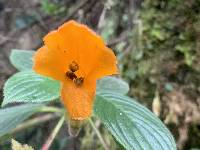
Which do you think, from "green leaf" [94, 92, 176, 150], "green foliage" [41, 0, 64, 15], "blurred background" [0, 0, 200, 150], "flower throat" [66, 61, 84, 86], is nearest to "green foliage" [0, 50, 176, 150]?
"green leaf" [94, 92, 176, 150]

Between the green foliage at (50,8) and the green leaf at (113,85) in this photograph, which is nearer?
the green leaf at (113,85)

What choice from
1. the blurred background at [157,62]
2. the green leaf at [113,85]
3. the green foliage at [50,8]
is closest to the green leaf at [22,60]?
the green leaf at [113,85]

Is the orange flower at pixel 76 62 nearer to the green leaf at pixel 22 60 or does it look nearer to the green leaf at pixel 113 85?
the green leaf at pixel 113 85

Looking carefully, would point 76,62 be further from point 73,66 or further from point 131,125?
point 131,125

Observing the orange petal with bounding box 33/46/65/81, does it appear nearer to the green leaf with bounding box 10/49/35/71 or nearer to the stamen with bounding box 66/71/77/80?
the stamen with bounding box 66/71/77/80

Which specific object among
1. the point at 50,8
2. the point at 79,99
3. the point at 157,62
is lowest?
the point at 157,62

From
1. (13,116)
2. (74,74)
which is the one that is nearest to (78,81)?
(74,74)
